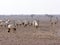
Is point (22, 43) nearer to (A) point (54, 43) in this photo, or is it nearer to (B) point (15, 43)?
(B) point (15, 43)

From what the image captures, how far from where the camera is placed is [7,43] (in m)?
16.3

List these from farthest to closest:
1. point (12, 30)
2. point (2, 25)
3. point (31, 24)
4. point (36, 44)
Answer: point (31, 24), point (2, 25), point (12, 30), point (36, 44)

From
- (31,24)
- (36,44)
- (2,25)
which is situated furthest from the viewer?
(31,24)

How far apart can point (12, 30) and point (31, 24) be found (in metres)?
8.18

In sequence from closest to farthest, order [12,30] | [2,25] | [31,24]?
[12,30]
[2,25]
[31,24]

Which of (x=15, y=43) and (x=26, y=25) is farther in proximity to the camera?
(x=26, y=25)

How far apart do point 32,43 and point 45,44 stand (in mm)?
1122

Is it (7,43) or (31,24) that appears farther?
(31,24)

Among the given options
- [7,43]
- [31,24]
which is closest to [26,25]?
[31,24]

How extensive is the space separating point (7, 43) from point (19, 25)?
15.1 meters

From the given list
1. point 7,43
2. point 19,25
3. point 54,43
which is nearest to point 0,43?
point 7,43

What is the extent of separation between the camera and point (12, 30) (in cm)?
2338

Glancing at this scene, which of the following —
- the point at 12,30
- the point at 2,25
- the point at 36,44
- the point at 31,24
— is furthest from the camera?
the point at 31,24

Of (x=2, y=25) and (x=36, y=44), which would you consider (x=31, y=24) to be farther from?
(x=36, y=44)
